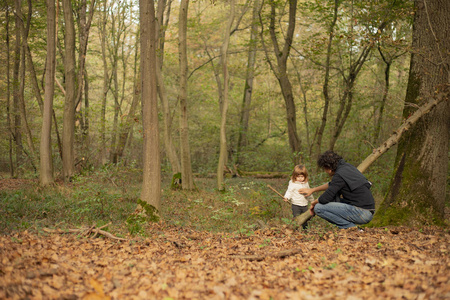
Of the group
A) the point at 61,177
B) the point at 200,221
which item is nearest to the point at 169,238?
the point at 200,221

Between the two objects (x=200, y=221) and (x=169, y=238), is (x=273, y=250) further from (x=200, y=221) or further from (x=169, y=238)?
(x=200, y=221)

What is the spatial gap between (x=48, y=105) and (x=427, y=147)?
11.3m

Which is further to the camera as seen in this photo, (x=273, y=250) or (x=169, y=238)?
(x=169, y=238)

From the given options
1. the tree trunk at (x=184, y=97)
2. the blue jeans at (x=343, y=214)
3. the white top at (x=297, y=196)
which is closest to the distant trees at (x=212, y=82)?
the tree trunk at (x=184, y=97)

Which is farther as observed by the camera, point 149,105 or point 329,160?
point 149,105

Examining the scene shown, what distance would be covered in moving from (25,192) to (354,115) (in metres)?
15.2

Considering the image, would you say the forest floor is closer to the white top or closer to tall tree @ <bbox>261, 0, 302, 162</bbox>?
the white top

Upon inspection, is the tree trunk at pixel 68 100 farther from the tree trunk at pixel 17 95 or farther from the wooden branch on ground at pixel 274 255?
the wooden branch on ground at pixel 274 255

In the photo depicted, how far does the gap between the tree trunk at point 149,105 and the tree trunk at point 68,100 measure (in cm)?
749

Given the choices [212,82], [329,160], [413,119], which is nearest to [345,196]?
[329,160]

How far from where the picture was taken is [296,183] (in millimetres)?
6891

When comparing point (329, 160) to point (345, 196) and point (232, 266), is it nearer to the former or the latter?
point (345, 196)

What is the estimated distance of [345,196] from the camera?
5520mm

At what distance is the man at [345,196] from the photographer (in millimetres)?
5340
